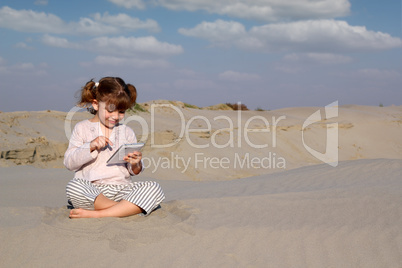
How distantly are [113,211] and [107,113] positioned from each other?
88 centimetres

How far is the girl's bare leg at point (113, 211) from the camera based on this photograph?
334 centimetres

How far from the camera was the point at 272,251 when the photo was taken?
Result: 3051 millimetres

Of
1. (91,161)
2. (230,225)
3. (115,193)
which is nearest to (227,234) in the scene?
(230,225)

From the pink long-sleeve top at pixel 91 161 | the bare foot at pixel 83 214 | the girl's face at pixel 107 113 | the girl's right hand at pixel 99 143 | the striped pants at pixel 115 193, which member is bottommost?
the bare foot at pixel 83 214

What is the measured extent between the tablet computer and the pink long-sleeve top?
0.16m

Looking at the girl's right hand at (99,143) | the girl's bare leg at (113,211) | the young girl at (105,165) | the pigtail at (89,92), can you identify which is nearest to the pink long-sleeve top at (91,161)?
the young girl at (105,165)

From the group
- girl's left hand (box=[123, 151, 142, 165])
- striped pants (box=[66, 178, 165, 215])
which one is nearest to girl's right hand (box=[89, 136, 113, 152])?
girl's left hand (box=[123, 151, 142, 165])

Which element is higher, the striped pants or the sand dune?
the striped pants

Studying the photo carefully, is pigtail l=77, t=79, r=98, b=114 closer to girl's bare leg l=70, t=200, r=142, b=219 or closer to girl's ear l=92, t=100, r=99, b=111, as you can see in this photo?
girl's ear l=92, t=100, r=99, b=111

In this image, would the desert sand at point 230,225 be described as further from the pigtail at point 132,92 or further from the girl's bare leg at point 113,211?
the pigtail at point 132,92

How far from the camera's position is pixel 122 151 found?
3.37 m

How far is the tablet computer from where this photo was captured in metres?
3.33

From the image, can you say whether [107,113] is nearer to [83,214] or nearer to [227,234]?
[83,214]

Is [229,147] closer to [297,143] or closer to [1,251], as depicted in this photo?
[297,143]
